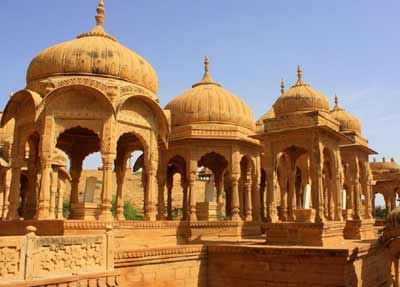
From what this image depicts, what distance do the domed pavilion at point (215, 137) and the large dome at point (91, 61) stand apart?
129 inches

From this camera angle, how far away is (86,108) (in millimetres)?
12797

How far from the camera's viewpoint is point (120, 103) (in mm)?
12977

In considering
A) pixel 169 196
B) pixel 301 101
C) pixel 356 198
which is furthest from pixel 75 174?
pixel 356 198

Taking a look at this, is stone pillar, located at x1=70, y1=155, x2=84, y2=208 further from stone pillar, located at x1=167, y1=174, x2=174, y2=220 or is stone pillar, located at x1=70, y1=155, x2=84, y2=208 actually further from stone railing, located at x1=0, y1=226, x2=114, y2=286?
stone railing, located at x1=0, y1=226, x2=114, y2=286

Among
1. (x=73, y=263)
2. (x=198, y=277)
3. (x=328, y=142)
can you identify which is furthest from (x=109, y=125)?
(x=328, y=142)

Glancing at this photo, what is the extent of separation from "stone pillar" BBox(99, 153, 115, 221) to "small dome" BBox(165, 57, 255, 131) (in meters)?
5.96

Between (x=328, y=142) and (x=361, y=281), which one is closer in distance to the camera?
(x=361, y=281)

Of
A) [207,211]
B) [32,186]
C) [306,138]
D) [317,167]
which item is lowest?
[207,211]

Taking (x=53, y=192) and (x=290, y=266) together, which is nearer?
(x=290, y=266)

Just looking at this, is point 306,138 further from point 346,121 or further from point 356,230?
point 346,121

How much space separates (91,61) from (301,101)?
702cm

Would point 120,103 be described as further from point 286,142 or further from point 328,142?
point 328,142

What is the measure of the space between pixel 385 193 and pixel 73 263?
94.8 ft

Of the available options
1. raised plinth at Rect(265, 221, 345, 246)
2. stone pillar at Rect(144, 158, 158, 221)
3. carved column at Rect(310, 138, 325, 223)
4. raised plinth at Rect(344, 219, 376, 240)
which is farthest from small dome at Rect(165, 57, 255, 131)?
raised plinth at Rect(265, 221, 345, 246)
